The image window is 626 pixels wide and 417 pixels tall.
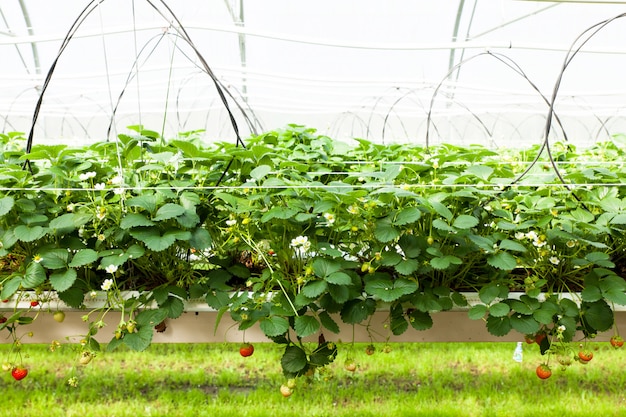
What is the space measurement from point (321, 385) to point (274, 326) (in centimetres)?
120

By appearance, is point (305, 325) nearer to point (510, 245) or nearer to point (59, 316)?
point (510, 245)

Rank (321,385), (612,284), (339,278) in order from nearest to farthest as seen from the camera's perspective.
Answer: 1. (339,278)
2. (612,284)
3. (321,385)

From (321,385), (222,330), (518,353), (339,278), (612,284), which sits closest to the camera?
(339,278)

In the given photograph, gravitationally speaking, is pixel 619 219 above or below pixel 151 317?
above

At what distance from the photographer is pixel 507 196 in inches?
54.4

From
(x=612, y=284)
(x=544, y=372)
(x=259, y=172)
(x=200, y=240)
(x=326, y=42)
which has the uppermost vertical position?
(x=326, y=42)

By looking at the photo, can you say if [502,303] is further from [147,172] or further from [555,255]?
[147,172]

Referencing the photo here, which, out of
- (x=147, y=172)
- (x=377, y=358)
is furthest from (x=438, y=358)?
(x=147, y=172)

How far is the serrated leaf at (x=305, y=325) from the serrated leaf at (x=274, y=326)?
3 cm

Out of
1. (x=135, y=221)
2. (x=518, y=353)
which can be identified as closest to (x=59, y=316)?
(x=135, y=221)

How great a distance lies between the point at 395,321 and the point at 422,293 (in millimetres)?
92

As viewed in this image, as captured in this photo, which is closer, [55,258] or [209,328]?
[55,258]

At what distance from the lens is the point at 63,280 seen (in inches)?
44.9

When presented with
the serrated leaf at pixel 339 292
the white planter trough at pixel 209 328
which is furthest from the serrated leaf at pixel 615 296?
the serrated leaf at pixel 339 292
